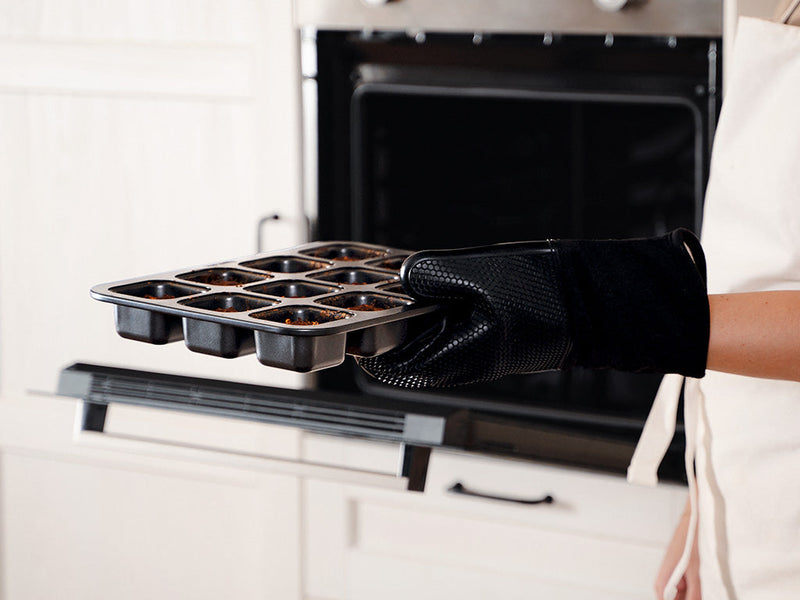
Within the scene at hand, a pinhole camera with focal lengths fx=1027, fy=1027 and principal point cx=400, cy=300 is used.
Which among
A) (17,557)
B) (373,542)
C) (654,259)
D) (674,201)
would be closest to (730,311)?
(654,259)

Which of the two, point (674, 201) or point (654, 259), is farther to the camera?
point (674, 201)

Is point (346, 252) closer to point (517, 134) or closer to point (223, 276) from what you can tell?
point (223, 276)

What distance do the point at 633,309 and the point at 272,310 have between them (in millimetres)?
249

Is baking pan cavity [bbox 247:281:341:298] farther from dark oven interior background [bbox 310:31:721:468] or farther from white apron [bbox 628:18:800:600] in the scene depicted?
dark oven interior background [bbox 310:31:721:468]

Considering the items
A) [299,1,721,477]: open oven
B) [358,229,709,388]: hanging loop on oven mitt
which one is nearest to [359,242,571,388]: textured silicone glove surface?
[358,229,709,388]: hanging loop on oven mitt

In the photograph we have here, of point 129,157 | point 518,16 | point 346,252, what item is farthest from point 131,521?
point 518,16

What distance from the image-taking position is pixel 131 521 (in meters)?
1.55

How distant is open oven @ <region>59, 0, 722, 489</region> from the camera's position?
116 centimetres

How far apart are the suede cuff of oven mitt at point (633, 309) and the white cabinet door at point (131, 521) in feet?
2.69

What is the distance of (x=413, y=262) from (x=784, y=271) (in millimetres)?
Answer: 339

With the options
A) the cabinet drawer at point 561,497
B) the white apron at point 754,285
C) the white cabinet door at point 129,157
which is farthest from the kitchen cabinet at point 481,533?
the white apron at point 754,285

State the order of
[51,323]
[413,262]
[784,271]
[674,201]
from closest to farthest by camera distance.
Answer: [413,262]
[784,271]
[674,201]
[51,323]

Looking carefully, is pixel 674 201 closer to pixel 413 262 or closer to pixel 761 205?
pixel 761 205

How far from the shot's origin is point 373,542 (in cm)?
141
